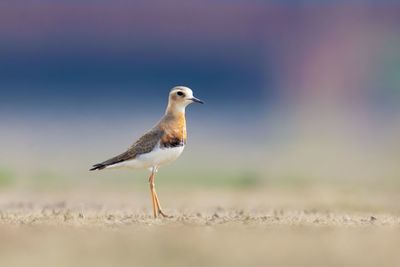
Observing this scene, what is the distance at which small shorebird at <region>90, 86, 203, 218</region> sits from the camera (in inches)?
415

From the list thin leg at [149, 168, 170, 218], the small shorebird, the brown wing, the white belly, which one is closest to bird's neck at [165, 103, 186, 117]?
the small shorebird

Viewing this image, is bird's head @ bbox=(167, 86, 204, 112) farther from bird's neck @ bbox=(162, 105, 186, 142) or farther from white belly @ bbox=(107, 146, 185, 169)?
white belly @ bbox=(107, 146, 185, 169)

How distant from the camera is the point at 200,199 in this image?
594 inches

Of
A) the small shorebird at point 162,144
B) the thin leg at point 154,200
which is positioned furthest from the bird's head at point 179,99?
the thin leg at point 154,200

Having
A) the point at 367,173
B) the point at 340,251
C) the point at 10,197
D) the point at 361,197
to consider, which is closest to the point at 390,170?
the point at 367,173

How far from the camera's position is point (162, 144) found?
10.5m

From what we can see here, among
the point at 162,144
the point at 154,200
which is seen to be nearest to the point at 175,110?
the point at 162,144

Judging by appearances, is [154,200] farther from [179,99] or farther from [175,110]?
[179,99]

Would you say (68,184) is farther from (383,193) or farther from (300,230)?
(300,230)

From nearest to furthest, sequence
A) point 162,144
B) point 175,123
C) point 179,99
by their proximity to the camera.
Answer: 1. point 162,144
2. point 175,123
3. point 179,99

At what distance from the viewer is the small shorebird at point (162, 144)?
10.5 metres

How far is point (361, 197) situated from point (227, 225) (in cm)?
537

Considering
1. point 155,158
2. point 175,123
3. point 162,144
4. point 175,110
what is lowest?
point 155,158

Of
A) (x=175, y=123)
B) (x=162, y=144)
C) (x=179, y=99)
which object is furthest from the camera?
(x=179, y=99)
